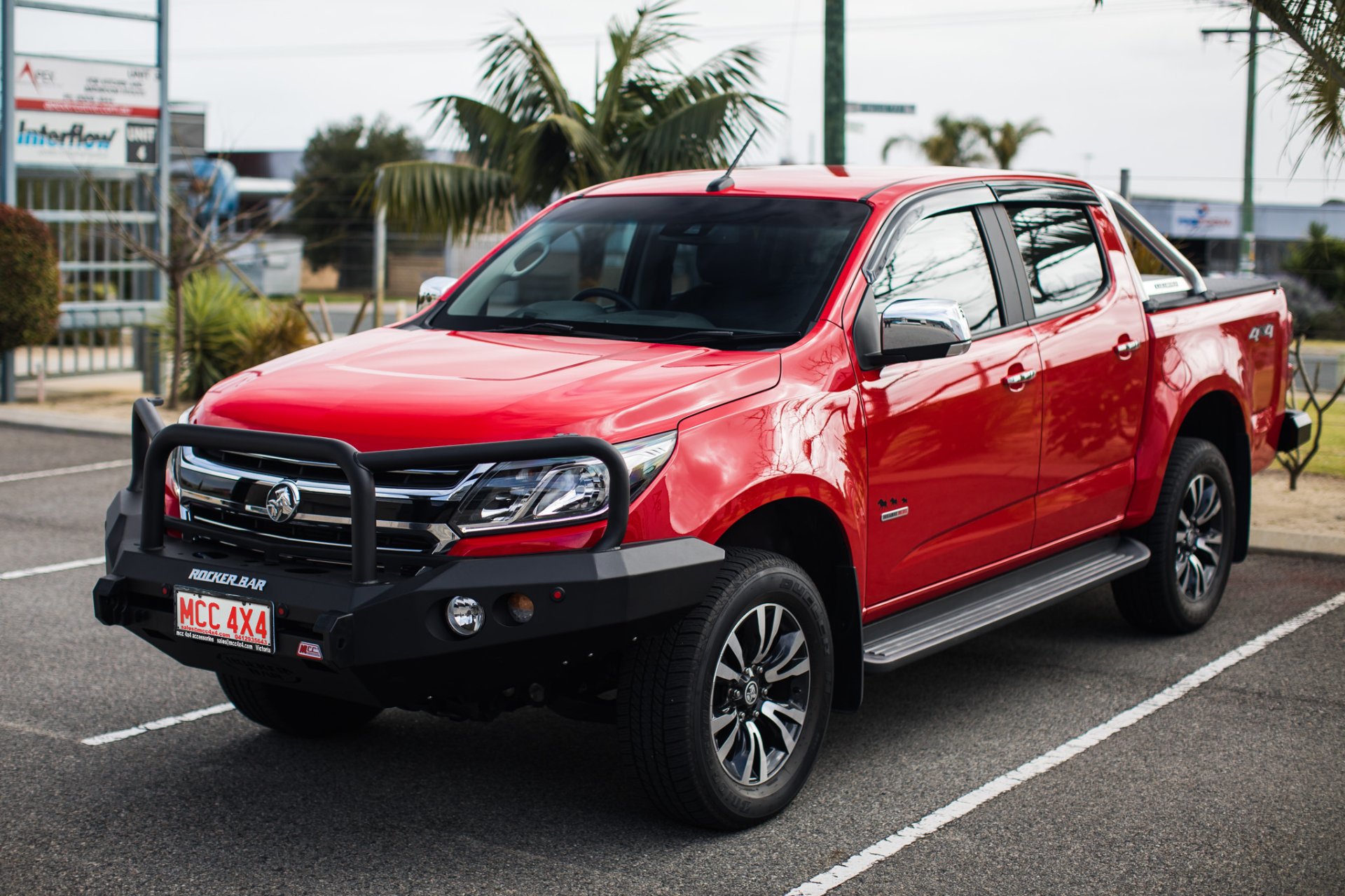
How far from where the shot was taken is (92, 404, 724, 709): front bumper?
3.78m

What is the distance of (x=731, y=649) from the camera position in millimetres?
4215

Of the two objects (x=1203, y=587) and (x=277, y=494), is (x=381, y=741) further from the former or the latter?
(x=1203, y=587)

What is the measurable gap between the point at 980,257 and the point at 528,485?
2.35m

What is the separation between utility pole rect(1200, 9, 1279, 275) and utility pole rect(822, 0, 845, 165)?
260cm

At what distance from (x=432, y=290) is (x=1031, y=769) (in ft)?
9.42

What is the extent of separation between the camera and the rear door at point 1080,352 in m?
5.59

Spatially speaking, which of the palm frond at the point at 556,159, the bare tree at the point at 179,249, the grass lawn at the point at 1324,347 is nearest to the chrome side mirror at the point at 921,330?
the palm frond at the point at 556,159

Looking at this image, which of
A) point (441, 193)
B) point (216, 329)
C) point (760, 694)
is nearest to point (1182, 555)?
point (760, 694)

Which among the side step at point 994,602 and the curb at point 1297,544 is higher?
the side step at point 994,602

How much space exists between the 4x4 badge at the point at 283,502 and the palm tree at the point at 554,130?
9090 millimetres

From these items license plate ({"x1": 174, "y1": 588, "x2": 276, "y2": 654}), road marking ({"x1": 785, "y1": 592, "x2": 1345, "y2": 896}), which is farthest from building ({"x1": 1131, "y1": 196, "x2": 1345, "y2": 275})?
license plate ({"x1": 174, "y1": 588, "x2": 276, "y2": 654})

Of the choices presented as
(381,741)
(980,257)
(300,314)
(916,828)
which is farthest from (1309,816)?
(300,314)

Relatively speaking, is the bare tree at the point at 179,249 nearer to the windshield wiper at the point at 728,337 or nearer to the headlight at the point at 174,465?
the headlight at the point at 174,465

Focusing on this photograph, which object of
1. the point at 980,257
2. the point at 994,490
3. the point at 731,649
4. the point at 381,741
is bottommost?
the point at 381,741
